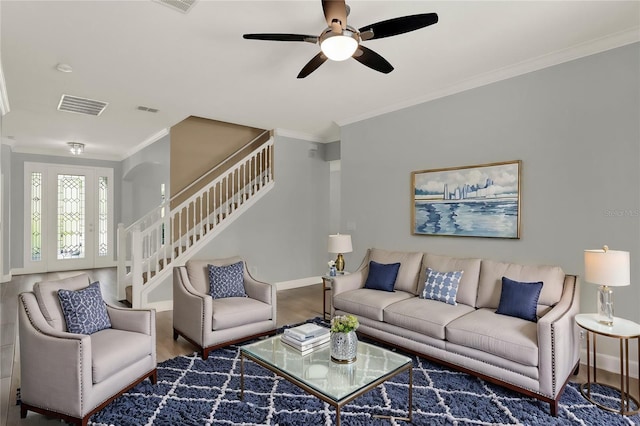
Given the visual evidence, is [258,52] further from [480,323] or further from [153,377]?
[480,323]

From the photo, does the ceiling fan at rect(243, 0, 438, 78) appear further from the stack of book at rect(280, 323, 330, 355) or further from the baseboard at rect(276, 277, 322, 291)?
the baseboard at rect(276, 277, 322, 291)

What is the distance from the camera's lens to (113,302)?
5.46 metres

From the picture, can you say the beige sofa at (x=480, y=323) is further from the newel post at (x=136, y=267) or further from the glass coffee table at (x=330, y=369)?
the newel post at (x=136, y=267)

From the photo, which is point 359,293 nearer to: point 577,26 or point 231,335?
point 231,335

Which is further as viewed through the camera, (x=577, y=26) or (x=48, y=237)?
(x=48, y=237)

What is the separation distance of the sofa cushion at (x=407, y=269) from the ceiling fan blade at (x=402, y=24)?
256 cm

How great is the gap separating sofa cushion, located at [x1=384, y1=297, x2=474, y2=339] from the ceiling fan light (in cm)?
232

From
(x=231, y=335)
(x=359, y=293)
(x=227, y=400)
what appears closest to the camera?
(x=227, y=400)

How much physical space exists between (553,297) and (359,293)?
184cm

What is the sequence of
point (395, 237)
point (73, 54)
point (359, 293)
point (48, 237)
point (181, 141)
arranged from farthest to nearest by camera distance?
1. point (48, 237)
2. point (181, 141)
3. point (395, 237)
4. point (359, 293)
5. point (73, 54)

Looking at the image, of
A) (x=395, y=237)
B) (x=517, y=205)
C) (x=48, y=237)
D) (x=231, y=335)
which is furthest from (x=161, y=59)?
(x=48, y=237)

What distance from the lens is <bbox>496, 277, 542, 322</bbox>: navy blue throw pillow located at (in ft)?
9.77

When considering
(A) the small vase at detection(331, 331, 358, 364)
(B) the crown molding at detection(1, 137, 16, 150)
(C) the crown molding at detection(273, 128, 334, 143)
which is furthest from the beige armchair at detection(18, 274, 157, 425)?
(B) the crown molding at detection(1, 137, 16, 150)

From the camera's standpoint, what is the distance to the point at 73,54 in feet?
11.0
